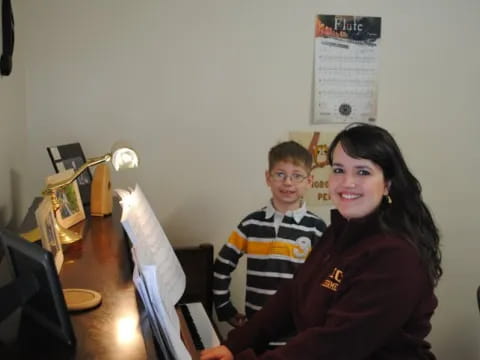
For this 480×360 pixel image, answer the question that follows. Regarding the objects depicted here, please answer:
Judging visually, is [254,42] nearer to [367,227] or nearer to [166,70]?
[166,70]

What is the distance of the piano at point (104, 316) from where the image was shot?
31.9 inches

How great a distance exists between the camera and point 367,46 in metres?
2.35

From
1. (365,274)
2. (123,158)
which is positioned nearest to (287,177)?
(123,158)

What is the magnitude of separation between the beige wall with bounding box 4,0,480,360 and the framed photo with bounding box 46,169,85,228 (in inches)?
15.2

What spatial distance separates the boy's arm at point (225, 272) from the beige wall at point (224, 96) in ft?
1.46

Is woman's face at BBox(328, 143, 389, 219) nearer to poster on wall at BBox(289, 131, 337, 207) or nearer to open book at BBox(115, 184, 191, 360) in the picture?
open book at BBox(115, 184, 191, 360)

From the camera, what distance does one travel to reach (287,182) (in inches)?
71.4

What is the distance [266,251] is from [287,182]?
0.26m

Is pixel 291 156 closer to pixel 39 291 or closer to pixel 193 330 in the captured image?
pixel 193 330

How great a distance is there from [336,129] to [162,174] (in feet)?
2.71

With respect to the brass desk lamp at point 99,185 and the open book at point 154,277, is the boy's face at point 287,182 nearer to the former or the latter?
the brass desk lamp at point 99,185

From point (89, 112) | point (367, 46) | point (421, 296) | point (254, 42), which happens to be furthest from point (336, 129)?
point (421, 296)

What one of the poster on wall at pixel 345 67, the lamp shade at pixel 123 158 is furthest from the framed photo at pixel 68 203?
the poster on wall at pixel 345 67

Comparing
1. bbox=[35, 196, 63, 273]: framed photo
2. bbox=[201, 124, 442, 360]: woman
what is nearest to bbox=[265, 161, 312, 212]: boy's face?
bbox=[201, 124, 442, 360]: woman
